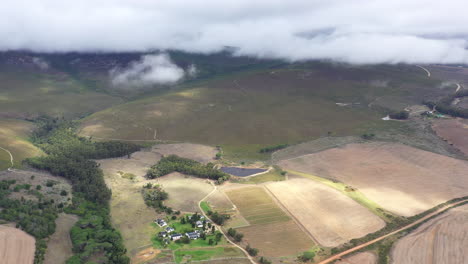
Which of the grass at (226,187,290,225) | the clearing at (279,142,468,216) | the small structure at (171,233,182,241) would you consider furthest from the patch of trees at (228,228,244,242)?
the clearing at (279,142,468,216)

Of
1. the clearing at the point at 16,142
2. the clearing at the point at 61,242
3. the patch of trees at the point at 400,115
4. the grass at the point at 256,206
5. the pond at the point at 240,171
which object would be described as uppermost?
the patch of trees at the point at 400,115

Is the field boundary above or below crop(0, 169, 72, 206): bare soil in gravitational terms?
below

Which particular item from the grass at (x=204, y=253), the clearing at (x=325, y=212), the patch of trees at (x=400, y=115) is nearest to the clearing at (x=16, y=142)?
the grass at (x=204, y=253)

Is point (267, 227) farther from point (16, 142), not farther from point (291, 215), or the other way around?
point (16, 142)

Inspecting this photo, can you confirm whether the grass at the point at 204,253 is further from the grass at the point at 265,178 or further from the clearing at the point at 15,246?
the grass at the point at 265,178

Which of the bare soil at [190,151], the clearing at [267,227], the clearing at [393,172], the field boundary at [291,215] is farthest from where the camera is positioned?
the bare soil at [190,151]

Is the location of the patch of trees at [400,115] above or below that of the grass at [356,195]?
above

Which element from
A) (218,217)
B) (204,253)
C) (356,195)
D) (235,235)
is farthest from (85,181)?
(356,195)

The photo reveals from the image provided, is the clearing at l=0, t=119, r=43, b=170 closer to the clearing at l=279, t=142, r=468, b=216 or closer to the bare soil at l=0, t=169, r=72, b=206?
the bare soil at l=0, t=169, r=72, b=206
